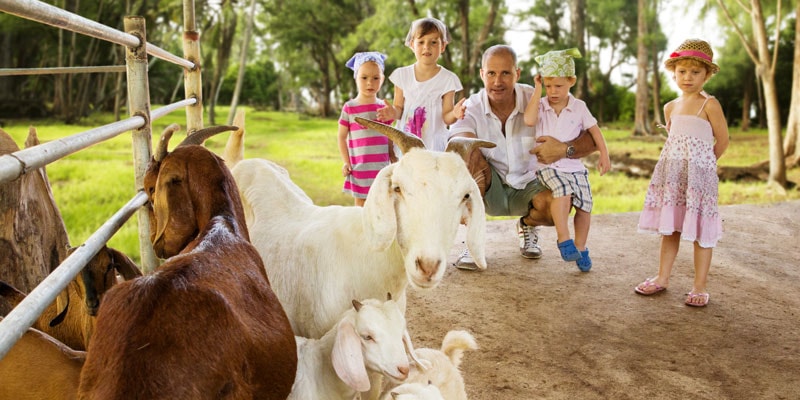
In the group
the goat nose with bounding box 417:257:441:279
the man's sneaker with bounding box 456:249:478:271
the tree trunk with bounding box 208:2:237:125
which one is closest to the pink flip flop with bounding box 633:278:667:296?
the man's sneaker with bounding box 456:249:478:271

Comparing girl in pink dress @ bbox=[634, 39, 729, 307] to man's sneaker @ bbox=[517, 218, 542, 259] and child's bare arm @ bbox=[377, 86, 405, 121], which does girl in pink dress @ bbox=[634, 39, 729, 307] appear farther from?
child's bare arm @ bbox=[377, 86, 405, 121]

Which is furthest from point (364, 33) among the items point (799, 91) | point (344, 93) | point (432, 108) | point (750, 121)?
point (750, 121)

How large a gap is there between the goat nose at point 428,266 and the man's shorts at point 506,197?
98.2 inches

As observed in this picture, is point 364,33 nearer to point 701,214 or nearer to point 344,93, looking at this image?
point 344,93

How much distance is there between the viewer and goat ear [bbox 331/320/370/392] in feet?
6.22

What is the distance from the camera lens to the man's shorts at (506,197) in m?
4.48

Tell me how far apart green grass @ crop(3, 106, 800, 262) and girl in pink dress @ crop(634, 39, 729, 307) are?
4.83 m

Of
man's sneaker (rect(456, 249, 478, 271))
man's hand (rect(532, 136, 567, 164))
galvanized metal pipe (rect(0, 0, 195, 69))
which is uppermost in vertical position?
galvanized metal pipe (rect(0, 0, 195, 69))

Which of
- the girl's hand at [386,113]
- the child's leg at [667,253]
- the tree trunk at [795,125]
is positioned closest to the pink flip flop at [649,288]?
the child's leg at [667,253]

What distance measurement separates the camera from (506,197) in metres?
4.57

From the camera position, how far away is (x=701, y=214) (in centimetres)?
376

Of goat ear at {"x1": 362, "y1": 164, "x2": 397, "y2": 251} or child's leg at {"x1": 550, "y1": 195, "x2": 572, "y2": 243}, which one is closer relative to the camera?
goat ear at {"x1": 362, "y1": 164, "x2": 397, "y2": 251}

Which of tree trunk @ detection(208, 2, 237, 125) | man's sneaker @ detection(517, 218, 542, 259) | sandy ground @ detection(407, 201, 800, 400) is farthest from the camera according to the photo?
tree trunk @ detection(208, 2, 237, 125)

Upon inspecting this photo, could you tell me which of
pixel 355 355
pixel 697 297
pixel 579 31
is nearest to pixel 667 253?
pixel 697 297
